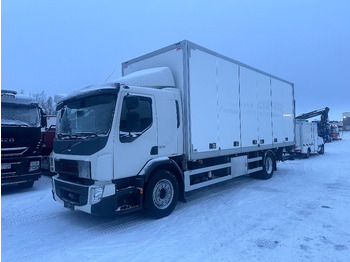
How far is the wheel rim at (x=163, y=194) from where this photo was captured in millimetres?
5344

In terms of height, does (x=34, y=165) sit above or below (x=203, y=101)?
below

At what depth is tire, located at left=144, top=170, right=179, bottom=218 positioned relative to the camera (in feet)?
16.9

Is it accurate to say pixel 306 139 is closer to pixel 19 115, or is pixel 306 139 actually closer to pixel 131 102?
pixel 131 102

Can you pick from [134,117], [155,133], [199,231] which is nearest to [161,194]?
[199,231]

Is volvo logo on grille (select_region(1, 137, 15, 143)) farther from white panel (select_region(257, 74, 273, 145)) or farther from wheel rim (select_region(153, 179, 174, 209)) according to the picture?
white panel (select_region(257, 74, 273, 145))

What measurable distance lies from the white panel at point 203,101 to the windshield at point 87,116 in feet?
7.02

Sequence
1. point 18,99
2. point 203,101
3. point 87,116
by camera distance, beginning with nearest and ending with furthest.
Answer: point 87,116, point 203,101, point 18,99

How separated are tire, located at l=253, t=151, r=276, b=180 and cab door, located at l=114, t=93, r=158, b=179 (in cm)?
579

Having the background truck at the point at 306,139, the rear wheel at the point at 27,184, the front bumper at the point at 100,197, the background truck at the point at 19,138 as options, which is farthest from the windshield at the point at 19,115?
the background truck at the point at 306,139

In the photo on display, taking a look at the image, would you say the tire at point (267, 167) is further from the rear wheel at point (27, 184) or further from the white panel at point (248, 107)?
the rear wheel at point (27, 184)

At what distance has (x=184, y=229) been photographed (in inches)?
187

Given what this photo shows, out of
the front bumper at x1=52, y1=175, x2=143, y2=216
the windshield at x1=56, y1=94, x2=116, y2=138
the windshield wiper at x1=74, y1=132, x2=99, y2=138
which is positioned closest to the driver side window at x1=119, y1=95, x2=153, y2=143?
the windshield at x1=56, y1=94, x2=116, y2=138

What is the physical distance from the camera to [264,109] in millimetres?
9070

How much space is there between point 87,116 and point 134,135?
3.48 ft
